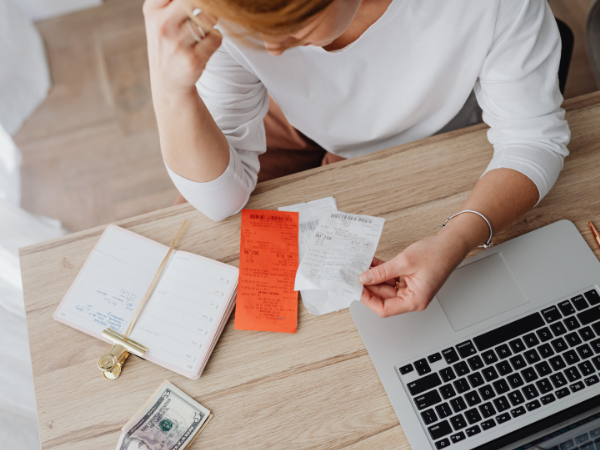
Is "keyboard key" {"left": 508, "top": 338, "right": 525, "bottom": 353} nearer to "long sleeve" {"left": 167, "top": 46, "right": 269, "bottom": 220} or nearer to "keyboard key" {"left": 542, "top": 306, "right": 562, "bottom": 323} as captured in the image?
"keyboard key" {"left": 542, "top": 306, "right": 562, "bottom": 323}

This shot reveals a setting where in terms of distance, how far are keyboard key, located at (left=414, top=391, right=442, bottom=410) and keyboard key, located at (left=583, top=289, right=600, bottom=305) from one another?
0.31 m

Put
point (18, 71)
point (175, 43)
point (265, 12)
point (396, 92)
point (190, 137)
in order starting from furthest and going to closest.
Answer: point (18, 71), point (396, 92), point (190, 137), point (175, 43), point (265, 12)

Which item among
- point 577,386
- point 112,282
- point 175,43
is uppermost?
point 175,43

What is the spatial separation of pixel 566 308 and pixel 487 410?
222mm

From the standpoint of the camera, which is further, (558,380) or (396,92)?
(396,92)

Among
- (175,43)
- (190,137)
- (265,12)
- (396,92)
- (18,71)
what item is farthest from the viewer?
(18,71)

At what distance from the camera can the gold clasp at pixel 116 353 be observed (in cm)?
72

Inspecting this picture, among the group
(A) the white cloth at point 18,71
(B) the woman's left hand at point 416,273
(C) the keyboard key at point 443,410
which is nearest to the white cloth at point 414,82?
(B) the woman's left hand at point 416,273

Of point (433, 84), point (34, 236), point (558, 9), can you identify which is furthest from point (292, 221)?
point (558, 9)

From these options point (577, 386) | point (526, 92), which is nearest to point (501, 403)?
point (577, 386)

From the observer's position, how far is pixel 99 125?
1875mm

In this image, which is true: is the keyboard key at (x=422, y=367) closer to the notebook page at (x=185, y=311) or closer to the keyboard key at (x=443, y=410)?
the keyboard key at (x=443, y=410)

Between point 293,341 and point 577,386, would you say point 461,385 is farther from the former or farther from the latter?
point 293,341

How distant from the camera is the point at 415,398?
686 mm
